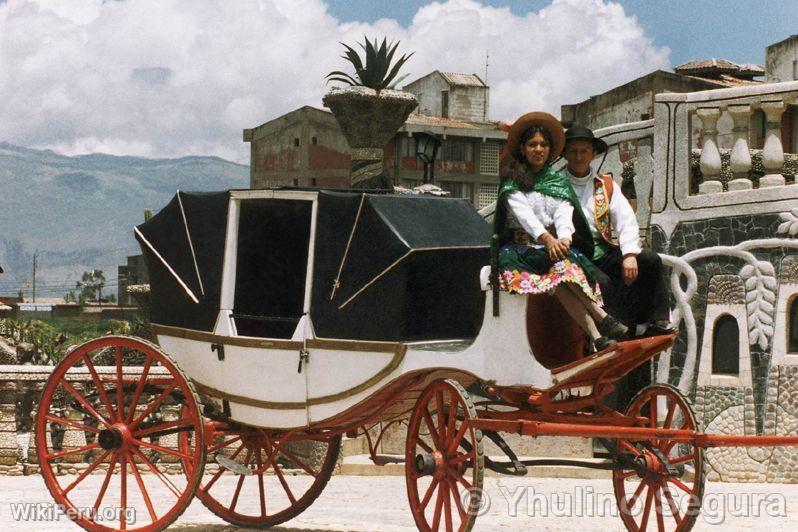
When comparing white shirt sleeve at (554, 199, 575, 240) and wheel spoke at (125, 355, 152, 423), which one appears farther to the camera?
wheel spoke at (125, 355, 152, 423)

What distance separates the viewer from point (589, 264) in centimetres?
759

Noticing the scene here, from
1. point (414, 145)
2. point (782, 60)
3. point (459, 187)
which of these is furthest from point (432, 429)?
point (459, 187)

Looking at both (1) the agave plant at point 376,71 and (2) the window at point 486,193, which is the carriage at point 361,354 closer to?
(1) the agave plant at point 376,71

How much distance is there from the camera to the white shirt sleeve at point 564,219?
7.50 metres

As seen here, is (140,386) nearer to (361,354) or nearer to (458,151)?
(361,354)

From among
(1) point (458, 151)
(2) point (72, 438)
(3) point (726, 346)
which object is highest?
(1) point (458, 151)

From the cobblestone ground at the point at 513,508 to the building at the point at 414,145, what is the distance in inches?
1493

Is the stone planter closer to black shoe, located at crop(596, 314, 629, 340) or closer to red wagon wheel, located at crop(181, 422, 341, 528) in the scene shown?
red wagon wheel, located at crop(181, 422, 341, 528)

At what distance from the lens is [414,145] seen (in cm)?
5447

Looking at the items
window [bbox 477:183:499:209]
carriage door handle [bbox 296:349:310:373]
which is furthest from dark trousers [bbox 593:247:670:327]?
window [bbox 477:183:499:209]

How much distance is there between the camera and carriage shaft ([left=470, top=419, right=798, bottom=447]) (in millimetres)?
7225

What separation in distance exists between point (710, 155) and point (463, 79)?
4405 cm

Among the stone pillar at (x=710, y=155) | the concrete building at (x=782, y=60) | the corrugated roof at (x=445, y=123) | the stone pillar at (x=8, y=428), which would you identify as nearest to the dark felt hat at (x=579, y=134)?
the stone pillar at (x=710, y=155)

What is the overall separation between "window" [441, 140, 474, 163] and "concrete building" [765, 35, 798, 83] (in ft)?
54.0
